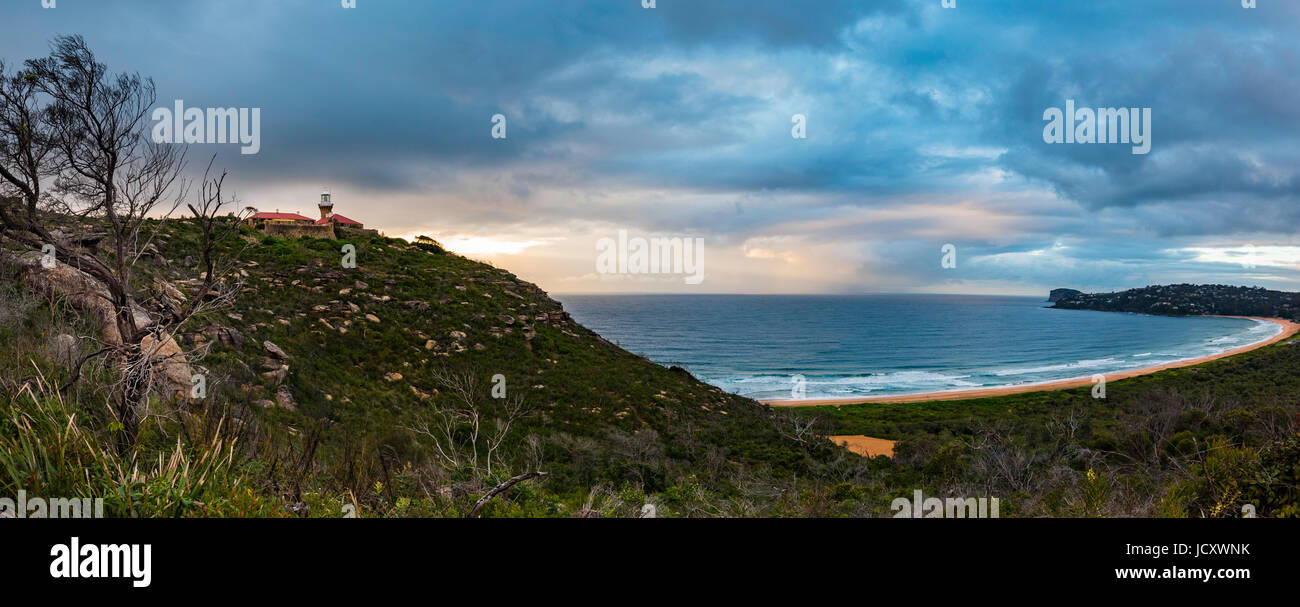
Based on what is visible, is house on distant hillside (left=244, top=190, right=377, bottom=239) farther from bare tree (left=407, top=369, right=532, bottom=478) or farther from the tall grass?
the tall grass

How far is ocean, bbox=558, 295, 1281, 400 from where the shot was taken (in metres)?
51.6

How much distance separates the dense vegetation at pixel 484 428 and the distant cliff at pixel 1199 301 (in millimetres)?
125186

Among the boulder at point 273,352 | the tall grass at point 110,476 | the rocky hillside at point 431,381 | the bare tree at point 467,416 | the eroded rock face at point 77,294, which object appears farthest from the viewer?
the boulder at point 273,352

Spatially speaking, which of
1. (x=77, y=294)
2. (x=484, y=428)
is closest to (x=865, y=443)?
(x=484, y=428)

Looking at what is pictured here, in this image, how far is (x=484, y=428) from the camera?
51.1 ft

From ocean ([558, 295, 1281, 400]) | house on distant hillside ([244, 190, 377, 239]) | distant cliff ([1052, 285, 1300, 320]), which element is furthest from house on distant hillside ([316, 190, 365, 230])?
distant cliff ([1052, 285, 1300, 320])

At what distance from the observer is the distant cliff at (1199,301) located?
12231 centimetres

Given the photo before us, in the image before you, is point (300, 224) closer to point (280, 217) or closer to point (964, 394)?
point (280, 217)

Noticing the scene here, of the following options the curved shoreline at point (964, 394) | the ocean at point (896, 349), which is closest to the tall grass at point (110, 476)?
the curved shoreline at point (964, 394)

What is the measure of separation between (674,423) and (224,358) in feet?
46.8

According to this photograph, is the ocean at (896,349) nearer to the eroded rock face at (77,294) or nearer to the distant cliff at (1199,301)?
the distant cliff at (1199,301)
